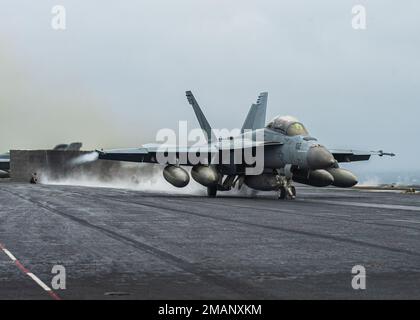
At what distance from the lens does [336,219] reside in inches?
808

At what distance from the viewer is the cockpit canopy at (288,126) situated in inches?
1254

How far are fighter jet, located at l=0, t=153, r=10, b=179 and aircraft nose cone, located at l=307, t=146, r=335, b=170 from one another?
6135 centimetres

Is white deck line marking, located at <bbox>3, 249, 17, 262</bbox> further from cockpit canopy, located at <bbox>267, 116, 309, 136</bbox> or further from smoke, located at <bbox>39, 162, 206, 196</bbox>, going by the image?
smoke, located at <bbox>39, 162, 206, 196</bbox>

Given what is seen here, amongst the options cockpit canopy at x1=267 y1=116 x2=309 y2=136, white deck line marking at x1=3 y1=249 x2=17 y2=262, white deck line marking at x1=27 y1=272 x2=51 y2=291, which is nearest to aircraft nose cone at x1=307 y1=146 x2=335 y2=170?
cockpit canopy at x1=267 y1=116 x2=309 y2=136

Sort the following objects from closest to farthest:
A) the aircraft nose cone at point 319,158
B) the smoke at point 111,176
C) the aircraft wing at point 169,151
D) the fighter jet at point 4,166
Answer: the aircraft nose cone at point 319,158 → the aircraft wing at point 169,151 → the smoke at point 111,176 → the fighter jet at point 4,166

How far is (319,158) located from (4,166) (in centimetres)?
6273

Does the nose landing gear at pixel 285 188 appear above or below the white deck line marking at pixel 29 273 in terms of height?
above

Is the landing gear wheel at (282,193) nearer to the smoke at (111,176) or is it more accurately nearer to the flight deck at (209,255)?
the flight deck at (209,255)

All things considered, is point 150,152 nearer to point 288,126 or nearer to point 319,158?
point 288,126

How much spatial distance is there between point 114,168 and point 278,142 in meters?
47.1

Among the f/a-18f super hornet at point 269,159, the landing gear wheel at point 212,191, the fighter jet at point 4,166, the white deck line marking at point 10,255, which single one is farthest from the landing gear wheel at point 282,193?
the fighter jet at point 4,166

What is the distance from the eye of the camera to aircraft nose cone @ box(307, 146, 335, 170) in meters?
29.0

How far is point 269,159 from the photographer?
32.8 meters
